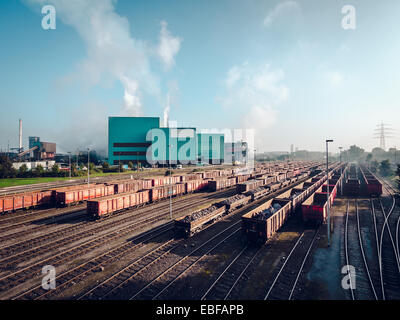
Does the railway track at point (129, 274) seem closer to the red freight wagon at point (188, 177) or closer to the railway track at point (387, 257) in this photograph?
the railway track at point (387, 257)

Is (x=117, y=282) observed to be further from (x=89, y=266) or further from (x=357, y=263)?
(x=357, y=263)

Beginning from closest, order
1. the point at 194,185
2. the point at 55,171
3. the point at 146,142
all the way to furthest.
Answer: the point at 194,185 < the point at 55,171 < the point at 146,142

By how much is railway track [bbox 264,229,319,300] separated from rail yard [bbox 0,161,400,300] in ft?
0.20

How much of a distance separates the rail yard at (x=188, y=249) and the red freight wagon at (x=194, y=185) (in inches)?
335

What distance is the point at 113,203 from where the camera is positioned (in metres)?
24.6

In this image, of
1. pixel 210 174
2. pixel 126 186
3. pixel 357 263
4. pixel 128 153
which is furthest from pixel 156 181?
pixel 128 153

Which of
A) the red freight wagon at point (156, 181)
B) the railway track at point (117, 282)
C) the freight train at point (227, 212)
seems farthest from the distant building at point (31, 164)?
the railway track at point (117, 282)

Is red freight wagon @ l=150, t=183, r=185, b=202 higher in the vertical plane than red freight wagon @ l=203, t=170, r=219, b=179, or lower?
lower

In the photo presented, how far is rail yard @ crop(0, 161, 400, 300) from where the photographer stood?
1162 cm

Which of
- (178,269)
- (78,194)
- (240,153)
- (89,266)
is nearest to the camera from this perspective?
(178,269)

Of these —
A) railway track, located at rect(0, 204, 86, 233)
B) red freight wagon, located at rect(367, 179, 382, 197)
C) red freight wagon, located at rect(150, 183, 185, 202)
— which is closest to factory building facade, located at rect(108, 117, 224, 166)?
red freight wagon, located at rect(150, 183, 185, 202)

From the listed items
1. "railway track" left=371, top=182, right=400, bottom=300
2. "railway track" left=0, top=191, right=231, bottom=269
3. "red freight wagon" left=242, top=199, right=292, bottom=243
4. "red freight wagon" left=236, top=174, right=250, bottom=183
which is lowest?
"railway track" left=371, top=182, right=400, bottom=300

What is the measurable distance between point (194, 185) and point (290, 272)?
27128 mm

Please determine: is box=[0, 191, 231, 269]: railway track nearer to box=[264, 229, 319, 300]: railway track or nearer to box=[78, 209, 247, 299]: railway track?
box=[78, 209, 247, 299]: railway track
